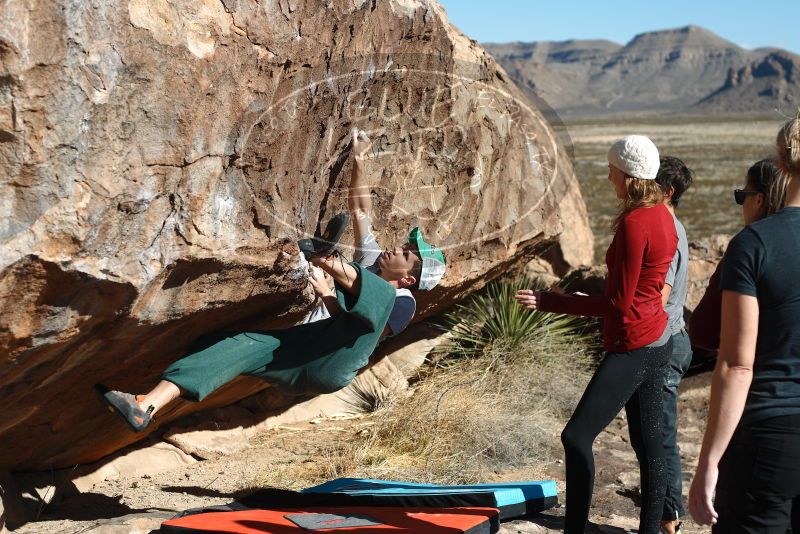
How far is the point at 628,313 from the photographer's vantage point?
3.96 metres

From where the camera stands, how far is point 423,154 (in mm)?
6051

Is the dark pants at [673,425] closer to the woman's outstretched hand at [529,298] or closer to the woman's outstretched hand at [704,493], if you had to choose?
the woman's outstretched hand at [529,298]

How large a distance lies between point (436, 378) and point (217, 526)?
3.29m

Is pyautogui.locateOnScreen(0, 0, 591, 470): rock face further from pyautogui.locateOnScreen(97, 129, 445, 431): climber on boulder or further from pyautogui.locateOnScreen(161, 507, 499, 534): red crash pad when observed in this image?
pyautogui.locateOnScreen(161, 507, 499, 534): red crash pad

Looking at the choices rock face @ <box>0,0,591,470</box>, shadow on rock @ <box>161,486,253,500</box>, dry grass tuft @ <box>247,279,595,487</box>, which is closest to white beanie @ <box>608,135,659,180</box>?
rock face @ <box>0,0,591,470</box>

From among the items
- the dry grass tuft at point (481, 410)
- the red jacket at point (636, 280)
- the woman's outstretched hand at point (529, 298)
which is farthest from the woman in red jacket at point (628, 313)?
the dry grass tuft at point (481, 410)

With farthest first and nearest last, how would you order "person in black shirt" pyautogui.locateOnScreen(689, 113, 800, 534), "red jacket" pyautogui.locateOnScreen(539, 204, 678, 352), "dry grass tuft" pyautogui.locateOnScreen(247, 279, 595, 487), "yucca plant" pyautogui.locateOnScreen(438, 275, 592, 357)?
"yucca plant" pyautogui.locateOnScreen(438, 275, 592, 357) < "dry grass tuft" pyautogui.locateOnScreen(247, 279, 595, 487) < "red jacket" pyautogui.locateOnScreen(539, 204, 678, 352) < "person in black shirt" pyautogui.locateOnScreen(689, 113, 800, 534)

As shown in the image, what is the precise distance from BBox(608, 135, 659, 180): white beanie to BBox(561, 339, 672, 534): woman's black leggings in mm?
731

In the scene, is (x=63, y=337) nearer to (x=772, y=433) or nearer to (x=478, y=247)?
(x=772, y=433)

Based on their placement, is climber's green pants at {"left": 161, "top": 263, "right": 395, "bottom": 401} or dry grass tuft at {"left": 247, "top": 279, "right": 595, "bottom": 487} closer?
climber's green pants at {"left": 161, "top": 263, "right": 395, "bottom": 401}

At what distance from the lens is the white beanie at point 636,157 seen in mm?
3965

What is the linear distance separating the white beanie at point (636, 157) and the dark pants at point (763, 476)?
4.76 feet

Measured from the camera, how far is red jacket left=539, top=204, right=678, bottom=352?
12.7 ft

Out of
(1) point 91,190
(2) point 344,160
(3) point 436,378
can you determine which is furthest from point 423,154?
(1) point 91,190
